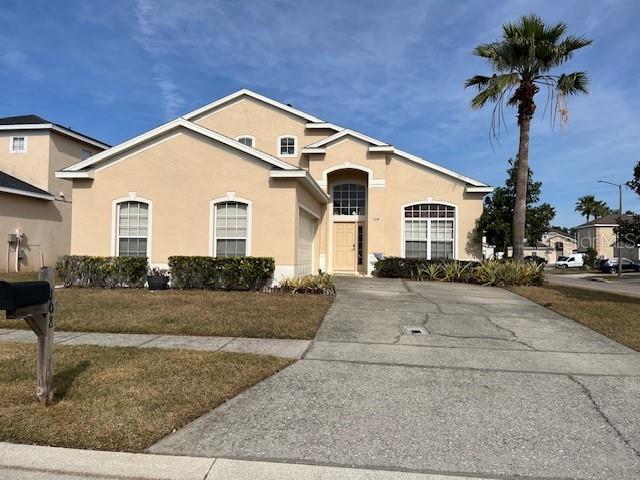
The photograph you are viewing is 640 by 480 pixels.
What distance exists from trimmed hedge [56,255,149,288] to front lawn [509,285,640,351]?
11077mm

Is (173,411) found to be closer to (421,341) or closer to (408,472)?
(408,472)

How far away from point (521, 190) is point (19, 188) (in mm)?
20912

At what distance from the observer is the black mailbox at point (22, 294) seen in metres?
3.95

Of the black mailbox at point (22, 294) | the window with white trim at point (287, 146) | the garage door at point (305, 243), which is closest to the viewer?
the black mailbox at point (22, 294)

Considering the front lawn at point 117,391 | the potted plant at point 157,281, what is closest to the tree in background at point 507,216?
the potted plant at point 157,281

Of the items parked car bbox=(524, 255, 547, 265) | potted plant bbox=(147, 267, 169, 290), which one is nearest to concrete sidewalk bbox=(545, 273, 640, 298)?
parked car bbox=(524, 255, 547, 265)

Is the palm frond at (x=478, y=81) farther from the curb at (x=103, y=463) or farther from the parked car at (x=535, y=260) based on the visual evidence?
the curb at (x=103, y=463)

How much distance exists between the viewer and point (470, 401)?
16.8 feet

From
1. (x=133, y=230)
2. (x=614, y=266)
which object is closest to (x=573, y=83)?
(x=133, y=230)

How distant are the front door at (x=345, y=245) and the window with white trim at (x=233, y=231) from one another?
22.8ft

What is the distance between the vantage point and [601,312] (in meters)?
10.8

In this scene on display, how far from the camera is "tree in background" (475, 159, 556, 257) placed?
1943 cm

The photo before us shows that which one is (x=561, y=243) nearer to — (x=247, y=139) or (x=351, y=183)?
(x=351, y=183)

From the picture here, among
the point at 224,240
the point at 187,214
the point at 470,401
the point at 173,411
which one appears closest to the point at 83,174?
the point at 187,214
